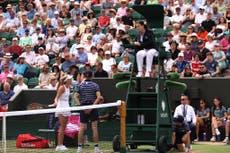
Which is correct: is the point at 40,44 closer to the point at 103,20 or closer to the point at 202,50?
the point at 103,20

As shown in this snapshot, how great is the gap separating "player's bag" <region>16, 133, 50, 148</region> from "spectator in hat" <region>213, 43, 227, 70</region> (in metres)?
6.21

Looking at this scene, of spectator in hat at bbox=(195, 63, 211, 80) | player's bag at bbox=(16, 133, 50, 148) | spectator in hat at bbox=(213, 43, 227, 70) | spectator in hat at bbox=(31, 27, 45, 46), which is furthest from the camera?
spectator in hat at bbox=(31, 27, 45, 46)

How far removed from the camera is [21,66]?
81.0 feet

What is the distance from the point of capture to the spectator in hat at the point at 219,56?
853 inches

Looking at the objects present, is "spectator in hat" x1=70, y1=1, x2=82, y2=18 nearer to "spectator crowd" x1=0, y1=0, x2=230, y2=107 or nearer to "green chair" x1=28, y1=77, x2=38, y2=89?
"spectator crowd" x1=0, y1=0, x2=230, y2=107

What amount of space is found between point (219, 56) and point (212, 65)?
43 cm

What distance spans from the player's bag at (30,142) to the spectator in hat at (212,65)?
232 inches

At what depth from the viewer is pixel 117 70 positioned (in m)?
22.6

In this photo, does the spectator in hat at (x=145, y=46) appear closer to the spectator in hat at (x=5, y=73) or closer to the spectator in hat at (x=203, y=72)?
the spectator in hat at (x=203, y=72)

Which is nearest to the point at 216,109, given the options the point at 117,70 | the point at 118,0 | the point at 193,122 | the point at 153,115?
the point at 193,122

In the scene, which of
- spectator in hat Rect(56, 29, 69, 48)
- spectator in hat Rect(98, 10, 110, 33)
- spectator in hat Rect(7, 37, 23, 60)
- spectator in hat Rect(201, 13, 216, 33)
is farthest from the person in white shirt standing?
spectator in hat Rect(7, 37, 23, 60)

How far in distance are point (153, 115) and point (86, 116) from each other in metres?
1.61

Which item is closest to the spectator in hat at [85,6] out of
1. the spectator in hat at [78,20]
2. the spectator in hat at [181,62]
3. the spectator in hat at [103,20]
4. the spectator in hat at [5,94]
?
the spectator in hat at [78,20]

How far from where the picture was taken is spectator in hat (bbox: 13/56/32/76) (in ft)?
80.7
